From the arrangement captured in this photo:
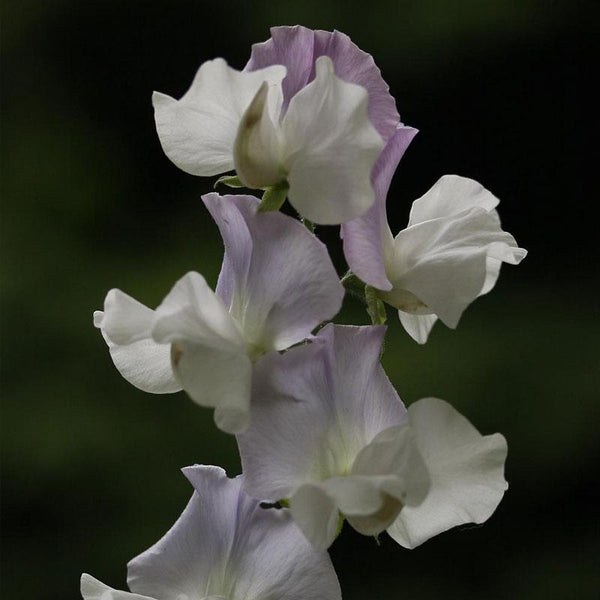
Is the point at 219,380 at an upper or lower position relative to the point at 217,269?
upper

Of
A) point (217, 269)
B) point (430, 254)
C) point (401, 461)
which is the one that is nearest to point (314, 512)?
point (401, 461)

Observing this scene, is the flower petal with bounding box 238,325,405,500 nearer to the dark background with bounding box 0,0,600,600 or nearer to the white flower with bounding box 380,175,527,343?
the white flower with bounding box 380,175,527,343

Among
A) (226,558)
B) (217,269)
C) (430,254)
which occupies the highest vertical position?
(430,254)

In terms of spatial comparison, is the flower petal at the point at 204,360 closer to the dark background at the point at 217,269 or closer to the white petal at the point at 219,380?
the white petal at the point at 219,380

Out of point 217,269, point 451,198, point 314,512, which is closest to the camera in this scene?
point 314,512

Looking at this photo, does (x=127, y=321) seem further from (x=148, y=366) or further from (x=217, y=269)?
(x=217, y=269)

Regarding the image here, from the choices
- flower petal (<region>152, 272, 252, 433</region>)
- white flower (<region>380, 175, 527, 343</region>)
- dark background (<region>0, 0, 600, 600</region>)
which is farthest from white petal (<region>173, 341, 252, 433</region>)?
dark background (<region>0, 0, 600, 600</region>)

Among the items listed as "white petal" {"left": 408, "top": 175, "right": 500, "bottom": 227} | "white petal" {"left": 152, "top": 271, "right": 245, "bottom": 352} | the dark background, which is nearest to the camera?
"white petal" {"left": 152, "top": 271, "right": 245, "bottom": 352}
